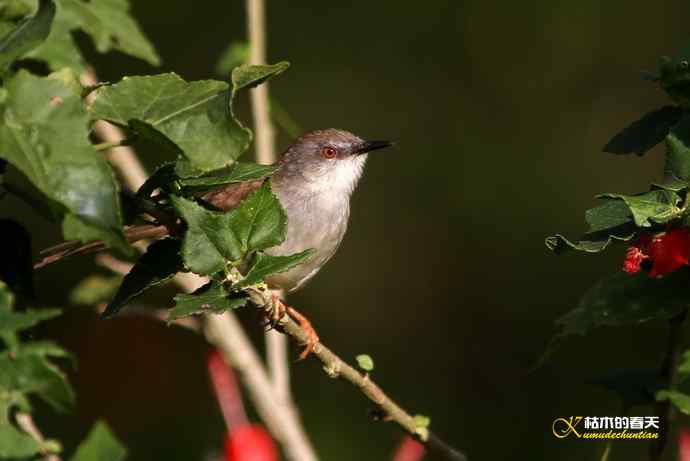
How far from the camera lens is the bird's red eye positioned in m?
5.21

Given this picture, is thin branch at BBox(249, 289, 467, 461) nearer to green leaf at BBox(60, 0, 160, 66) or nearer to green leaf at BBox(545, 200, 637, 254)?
green leaf at BBox(545, 200, 637, 254)

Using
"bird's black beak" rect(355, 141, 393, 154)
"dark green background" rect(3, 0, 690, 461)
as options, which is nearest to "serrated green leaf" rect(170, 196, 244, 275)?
"bird's black beak" rect(355, 141, 393, 154)

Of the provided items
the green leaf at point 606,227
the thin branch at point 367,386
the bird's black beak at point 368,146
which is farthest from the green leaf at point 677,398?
the bird's black beak at point 368,146

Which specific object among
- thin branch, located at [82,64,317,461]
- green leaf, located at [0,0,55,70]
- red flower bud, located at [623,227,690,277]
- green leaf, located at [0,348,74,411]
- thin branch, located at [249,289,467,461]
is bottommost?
thin branch, located at [82,64,317,461]

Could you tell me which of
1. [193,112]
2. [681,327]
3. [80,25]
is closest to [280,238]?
[193,112]

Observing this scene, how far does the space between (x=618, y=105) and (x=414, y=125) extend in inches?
61.7

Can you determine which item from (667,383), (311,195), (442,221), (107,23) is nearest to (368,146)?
(311,195)

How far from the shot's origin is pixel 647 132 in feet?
7.32

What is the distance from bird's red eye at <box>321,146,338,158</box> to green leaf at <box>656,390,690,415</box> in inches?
120

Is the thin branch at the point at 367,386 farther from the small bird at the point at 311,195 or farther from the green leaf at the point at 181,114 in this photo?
the small bird at the point at 311,195

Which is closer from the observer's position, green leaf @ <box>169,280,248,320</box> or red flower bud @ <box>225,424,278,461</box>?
green leaf @ <box>169,280,248,320</box>

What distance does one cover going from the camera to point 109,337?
7570mm

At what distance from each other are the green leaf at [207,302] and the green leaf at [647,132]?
79 cm

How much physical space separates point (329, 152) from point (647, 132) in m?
3.09
